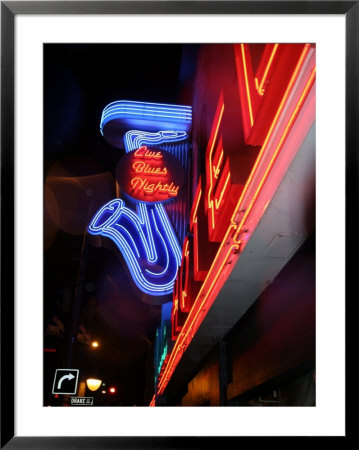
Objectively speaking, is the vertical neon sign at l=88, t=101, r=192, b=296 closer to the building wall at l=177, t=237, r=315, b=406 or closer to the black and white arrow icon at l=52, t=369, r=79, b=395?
the building wall at l=177, t=237, r=315, b=406

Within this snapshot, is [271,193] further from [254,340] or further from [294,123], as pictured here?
[254,340]

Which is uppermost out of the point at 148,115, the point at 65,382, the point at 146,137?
the point at 148,115

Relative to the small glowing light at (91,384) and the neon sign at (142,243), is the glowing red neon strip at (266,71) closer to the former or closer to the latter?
the neon sign at (142,243)

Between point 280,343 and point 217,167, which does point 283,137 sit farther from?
point 280,343

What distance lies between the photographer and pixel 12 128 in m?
2.56

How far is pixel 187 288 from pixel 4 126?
10.8 feet

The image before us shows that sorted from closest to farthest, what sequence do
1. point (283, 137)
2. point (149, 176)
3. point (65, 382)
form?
point (283, 137) < point (65, 382) < point (149, 176)

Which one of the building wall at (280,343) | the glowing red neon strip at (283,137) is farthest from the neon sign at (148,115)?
the glowing red neon strip at (283,137)

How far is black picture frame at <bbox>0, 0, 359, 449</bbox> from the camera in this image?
2.42 meters

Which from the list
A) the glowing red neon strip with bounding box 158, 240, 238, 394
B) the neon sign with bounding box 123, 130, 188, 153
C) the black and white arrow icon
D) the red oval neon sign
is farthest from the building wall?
the neon sign with bounding box 123, 130, 188, 153

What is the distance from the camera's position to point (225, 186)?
10.4 feet

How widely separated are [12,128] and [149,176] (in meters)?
3.63

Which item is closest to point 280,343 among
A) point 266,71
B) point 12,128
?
point 266,71

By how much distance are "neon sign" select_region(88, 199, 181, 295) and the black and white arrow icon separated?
3.22m
